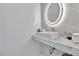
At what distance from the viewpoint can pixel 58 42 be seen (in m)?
1.26

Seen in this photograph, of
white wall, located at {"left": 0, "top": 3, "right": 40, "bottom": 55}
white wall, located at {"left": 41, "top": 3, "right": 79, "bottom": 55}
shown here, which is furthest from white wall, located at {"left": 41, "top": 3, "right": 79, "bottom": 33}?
white wall, located at {"left": 0, "top": 3, "right": 40, "bottom": 55}

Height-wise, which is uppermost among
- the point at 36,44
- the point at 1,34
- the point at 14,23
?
the point at 14,23

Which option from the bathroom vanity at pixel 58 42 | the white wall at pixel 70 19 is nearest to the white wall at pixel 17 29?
the bathroom vanity at pixel 58 42

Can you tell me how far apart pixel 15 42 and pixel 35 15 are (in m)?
0.40

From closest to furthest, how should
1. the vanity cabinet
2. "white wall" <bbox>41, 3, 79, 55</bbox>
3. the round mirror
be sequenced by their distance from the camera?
the vanity cabinet, "white wall" <bbox>41, 3, 79, 55</bbox>, the round mirror

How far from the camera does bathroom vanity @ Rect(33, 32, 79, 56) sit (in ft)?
3.74

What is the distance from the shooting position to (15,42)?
Answer: 1.54m

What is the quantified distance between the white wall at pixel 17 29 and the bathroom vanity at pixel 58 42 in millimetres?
101

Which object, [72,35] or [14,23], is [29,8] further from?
[72,35]

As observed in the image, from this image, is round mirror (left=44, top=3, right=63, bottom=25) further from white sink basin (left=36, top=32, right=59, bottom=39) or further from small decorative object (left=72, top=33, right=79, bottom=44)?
small decorative object (left=72, top=33, right=79, bottom=44)

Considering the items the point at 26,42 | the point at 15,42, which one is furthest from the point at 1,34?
the point at 26,42

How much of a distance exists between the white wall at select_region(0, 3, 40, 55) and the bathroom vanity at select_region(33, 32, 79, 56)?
0.10 m

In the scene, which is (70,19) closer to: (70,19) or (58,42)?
(70,19)

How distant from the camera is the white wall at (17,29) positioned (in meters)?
1.48
